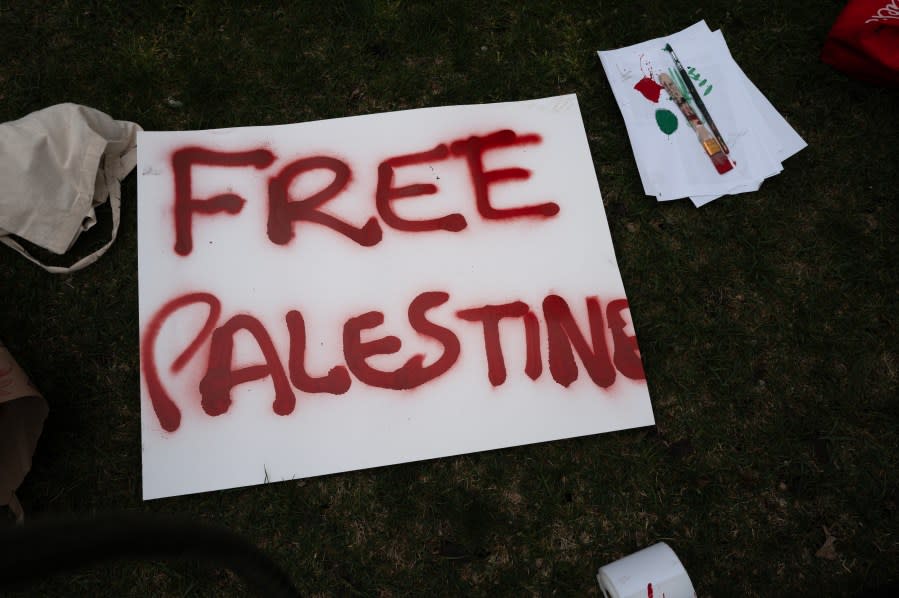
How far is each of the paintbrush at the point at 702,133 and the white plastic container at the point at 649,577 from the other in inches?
40.7

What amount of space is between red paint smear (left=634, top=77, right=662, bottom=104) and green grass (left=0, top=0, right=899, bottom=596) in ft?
0.32

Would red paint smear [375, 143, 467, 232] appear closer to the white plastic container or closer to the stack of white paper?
the stack of white paper

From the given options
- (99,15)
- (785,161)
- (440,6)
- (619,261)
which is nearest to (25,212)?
(99,15)

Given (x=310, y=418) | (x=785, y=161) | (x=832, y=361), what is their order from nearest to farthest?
(x=310, y=418)
(x=832, y=361)
(x=785, y=161)

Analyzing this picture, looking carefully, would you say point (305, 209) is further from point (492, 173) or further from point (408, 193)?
point (492, 173)

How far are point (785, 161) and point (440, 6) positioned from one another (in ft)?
3.59

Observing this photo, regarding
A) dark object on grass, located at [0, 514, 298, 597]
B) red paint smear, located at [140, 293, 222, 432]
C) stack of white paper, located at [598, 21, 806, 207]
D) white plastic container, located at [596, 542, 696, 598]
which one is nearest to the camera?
dark object on grass, located at [0, 514, 298, 597]

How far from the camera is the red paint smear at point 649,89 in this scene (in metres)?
1.83

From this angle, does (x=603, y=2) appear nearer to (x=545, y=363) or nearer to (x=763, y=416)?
(x=545, y=363)

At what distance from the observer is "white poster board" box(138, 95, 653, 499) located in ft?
5.07

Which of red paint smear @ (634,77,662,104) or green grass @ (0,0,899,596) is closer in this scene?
green grass @ (0,0,899,596)

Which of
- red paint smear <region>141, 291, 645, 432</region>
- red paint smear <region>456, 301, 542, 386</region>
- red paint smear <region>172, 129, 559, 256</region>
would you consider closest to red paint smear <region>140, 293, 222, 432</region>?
red paint smear <region>141, 291, 645, 432</region>

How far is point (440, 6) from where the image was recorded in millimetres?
1891

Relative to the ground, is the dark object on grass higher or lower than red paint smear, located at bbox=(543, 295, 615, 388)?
lower
